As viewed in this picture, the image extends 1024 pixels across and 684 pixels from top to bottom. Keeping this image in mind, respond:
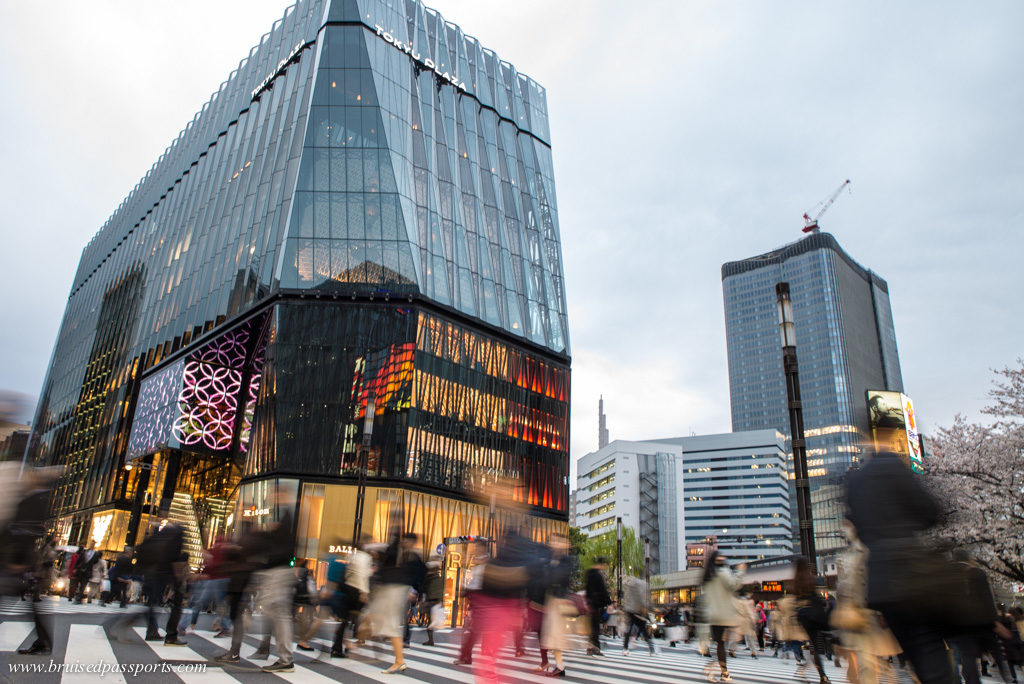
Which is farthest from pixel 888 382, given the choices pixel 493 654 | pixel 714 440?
pixel 493 654

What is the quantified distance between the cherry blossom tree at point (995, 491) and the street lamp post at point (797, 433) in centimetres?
965

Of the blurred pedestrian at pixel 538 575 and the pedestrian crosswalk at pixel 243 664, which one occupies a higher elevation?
the blurred pedestrian at pixel 538 575

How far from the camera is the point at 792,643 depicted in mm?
16203

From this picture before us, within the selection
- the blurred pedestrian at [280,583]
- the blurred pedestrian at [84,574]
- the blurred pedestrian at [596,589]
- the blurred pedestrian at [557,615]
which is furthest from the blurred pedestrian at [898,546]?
the blurred pedestrian at [84,574]

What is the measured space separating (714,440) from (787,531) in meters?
24.6

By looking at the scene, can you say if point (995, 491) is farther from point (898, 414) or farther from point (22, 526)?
point (22, 526)

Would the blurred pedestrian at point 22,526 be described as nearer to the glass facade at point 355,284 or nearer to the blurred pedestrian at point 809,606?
the blurred pedestrian at point 809,606

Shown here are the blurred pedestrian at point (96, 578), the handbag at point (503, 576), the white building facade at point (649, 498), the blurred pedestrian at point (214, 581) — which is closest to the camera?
the handbag at point (503, 576)

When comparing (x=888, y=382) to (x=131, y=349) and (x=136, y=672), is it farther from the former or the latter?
(x=136, y=672)

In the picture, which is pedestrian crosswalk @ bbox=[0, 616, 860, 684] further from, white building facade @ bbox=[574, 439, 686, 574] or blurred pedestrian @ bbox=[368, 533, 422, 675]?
white building facade @ bbox=[574, 439, 686, 574]

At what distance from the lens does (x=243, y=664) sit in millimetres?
7484

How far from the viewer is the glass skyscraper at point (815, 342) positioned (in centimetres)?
15388

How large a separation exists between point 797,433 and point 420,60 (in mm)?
45143

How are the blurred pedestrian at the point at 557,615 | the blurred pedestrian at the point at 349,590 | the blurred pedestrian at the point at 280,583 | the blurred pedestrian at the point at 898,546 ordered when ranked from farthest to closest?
the blurred pedestrian at the point at 349,590, the blurred pedestrian at the point at 557,615, the blurred pedestrian at the point at 280,583, the blurred pedestrian at the point at 898,546
